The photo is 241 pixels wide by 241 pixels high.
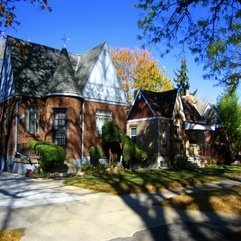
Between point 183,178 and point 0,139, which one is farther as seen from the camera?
point 0,139

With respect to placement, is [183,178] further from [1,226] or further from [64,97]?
[1,226]

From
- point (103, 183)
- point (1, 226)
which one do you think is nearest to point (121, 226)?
point (1, 226)

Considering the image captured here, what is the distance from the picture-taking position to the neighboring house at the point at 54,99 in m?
24.1

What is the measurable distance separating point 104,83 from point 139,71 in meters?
25.9

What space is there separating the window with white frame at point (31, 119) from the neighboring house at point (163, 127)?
7.79 metres

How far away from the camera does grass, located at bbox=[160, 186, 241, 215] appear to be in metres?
11.0

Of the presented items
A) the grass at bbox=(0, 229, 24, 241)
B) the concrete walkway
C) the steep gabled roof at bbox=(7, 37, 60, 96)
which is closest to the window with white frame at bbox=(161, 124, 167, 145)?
the steep gabled roof at bbox=(7, 37, 60, 96)

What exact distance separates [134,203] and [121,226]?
313 cm

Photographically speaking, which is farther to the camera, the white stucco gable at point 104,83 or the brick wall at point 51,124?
the white stucco gable at point 104,83

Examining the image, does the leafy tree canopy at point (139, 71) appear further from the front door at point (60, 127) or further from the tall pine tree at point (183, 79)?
the front door at point (60, 127)

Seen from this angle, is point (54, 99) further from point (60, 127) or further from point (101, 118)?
point (101, 118)

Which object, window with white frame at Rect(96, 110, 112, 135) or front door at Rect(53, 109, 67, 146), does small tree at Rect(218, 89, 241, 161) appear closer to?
window with white frame at Rect(96, 110, 112, 135)

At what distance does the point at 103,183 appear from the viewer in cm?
1689

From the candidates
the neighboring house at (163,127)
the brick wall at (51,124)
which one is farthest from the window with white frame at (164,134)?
the brick wall at (51,124)
